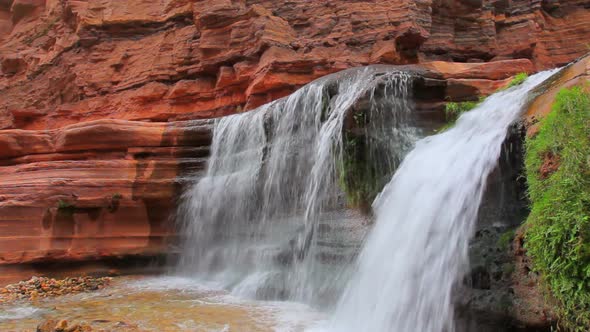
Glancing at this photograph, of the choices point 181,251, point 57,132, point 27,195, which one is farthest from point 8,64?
point 181,251

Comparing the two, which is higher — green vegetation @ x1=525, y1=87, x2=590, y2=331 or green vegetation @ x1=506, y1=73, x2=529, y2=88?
green vegetation @ x1=506, y1=73, x2=529, y2=88

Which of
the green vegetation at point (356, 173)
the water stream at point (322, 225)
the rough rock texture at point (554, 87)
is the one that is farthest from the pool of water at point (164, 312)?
the rough rock texture at point (554, 87)

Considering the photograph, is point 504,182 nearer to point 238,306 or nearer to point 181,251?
point 238,306

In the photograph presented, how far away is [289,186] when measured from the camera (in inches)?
357

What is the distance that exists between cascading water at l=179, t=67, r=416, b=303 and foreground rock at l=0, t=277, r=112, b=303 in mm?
2175

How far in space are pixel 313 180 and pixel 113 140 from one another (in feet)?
18.1

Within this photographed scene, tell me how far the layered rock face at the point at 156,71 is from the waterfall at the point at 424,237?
262 cm

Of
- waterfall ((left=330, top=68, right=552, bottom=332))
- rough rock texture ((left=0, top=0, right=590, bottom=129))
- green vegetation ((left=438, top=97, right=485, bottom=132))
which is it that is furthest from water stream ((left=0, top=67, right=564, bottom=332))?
rough rock texture ((left=0, top=0, right=590, bottom=129))

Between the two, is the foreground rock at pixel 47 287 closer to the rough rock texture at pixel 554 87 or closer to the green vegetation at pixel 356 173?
the green vegetation at pixel 356 173

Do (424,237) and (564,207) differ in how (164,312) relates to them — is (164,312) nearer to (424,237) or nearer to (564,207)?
(424,237)

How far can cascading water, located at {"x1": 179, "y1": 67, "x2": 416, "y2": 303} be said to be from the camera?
760cm

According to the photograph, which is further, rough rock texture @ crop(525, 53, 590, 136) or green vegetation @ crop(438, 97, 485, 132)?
green vegetation @ crop(438, 97, 485, 132)

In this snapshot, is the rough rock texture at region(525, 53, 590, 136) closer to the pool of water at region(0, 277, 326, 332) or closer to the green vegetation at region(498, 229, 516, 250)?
the green vegetation at region(498, 229, 516, 250)

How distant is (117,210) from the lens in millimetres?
10922
